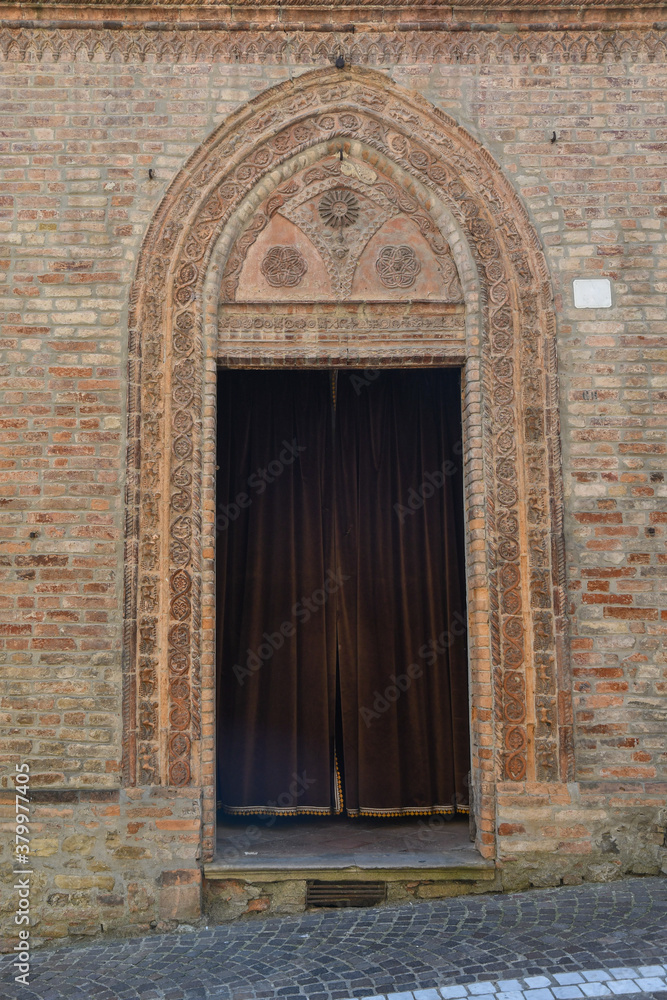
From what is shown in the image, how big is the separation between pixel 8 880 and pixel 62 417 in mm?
2488

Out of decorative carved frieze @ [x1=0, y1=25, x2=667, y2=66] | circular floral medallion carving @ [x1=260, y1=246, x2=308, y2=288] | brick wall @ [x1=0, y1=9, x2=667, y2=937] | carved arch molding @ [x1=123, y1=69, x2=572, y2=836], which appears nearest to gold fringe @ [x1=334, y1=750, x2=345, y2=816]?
carved arch molding @ [x1=123, y1=69, x2=572, y2=836]

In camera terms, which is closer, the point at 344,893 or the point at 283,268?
the point at 344,893

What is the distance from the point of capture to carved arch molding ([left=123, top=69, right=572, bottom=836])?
14.4 feet

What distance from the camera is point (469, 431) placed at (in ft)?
15.5

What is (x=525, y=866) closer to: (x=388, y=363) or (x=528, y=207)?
(x=388, y=363)

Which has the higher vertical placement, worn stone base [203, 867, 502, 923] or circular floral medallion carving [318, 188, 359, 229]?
circular floral medallion carving [318, 188, 359, 229]

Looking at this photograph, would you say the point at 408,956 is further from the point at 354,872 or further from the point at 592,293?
the point at 592,293

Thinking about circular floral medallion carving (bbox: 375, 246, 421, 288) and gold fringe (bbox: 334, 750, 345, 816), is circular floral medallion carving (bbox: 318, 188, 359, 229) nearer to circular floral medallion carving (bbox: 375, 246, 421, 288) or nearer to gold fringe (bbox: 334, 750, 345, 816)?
circular floral medallion carving (bbox: 375, 246, 421, 288)

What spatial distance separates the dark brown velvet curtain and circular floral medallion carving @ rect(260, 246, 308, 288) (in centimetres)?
124

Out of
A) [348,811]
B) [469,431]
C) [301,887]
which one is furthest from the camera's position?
[348,811]

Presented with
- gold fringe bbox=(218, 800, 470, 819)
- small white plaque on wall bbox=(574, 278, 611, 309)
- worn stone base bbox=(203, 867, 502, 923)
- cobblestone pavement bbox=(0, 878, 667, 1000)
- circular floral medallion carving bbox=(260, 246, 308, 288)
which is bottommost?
cobblestone pavement bbox=(0, 878, 667, 1000)

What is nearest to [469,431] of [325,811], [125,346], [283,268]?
[283,268]

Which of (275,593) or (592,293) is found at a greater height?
(592,293)

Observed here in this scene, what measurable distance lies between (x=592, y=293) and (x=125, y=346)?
2731 millimetres
